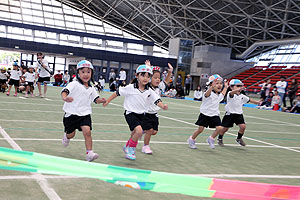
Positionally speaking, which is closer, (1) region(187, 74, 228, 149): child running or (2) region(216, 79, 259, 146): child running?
(1) region(187, 74, 228, 149): child running

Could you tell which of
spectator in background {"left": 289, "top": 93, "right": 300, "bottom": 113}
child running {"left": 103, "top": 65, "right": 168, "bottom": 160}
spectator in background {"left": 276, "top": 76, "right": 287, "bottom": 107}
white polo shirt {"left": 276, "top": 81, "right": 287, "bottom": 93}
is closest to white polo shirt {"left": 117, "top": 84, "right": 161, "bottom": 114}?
child running {"left": 103, "top": 65, "right": 168, "bottom": 160}

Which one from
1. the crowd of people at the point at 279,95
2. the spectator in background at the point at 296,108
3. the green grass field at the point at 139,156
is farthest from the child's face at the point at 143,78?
the crowd of people at the point at 279,95

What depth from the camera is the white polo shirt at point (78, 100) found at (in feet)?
16.4

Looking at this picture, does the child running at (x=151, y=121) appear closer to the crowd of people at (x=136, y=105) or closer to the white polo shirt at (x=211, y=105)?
the crowd of people at (x=136, y=105)

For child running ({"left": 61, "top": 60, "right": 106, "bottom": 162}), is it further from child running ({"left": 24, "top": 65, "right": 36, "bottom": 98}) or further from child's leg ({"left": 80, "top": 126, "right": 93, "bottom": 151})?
child running ({"left": 24, "top": 65, "right": 36, "bottom": 98})

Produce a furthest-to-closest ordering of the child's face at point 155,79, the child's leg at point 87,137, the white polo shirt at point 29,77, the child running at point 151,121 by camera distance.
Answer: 1. the white polo shirt at point 29,77
2. the child's face at point 155,79
3. the child running at point 151,121
4. the child's leg at point 87,137

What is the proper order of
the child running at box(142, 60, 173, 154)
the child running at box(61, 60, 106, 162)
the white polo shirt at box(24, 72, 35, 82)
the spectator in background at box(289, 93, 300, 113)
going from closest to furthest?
the child running at box(61, 60, 106, 162)
the child running at box(142, 60, 173, 154)
the white polo shirt at box(24, 72, 35, 82)
the spectator in background at box(289, 93, 300, 113)

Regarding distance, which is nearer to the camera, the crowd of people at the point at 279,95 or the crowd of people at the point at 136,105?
the crowd of people at the point at 136,105

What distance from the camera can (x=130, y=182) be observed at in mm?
2504

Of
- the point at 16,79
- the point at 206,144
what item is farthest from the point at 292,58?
the point at 206,144

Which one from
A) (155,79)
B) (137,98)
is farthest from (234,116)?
(137,98)

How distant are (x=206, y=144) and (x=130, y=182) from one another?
514 cm

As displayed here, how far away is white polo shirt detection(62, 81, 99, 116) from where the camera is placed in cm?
501

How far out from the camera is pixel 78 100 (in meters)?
5.07
